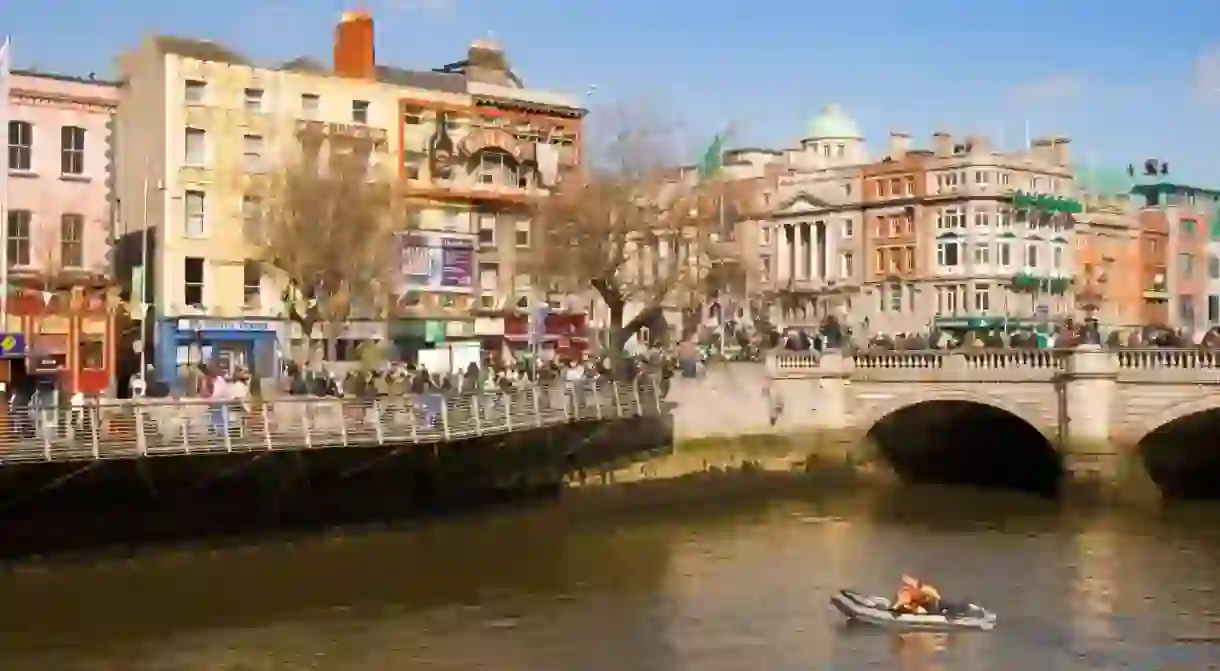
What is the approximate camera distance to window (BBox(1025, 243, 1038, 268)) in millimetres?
103312

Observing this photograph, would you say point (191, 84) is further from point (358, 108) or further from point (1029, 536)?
point (1029, 536)

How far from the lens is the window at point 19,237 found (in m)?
55.5

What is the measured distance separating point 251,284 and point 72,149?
9.22 metres

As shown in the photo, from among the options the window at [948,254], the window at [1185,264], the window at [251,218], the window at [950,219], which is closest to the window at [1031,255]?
the window at [948,254]

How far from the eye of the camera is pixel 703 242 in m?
64.9

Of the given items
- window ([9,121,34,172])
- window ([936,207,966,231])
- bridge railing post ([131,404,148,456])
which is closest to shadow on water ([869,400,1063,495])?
window ([9,121,34,172])

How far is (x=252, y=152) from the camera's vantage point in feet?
209

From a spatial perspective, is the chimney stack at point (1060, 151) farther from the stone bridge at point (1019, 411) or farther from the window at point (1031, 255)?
the stone bridge at point (1019, 411)

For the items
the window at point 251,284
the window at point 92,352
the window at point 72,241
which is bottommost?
the window at point 92,352

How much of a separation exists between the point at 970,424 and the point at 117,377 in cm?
3104

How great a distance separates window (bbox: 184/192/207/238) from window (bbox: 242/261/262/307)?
2.12 m

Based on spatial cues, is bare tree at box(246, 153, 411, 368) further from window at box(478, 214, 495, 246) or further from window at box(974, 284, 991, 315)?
window at box(974, 284, 991, 315)

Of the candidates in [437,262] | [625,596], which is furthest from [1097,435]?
[437,262]

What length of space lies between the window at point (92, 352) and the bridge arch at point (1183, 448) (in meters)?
33.0
